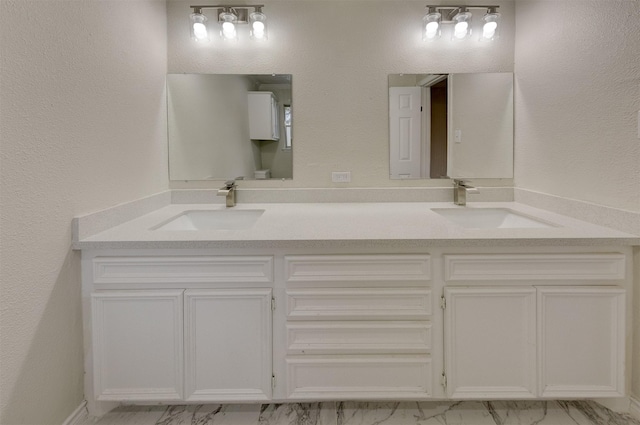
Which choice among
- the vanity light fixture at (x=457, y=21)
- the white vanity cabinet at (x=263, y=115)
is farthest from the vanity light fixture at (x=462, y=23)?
the white vanity cabinet at (x=263, y=115)

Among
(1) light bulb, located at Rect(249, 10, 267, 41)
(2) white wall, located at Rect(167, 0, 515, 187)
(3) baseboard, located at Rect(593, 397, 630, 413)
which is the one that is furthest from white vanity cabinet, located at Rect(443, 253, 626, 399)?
(1) light bulb, located at Rect(249, 10, 267, 41)

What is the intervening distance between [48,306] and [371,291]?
43.8 inches

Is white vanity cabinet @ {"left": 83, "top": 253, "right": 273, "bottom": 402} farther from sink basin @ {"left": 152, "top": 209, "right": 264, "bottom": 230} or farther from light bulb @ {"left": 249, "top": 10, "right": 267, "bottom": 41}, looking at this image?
light bulb @ {"left": 249, "top": 10, "right": 267, "bottom": 41}

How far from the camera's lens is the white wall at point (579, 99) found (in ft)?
5.18

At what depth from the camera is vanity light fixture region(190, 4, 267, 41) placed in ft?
7.49

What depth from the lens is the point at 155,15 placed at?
87.5 inches

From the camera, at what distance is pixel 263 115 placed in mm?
2406

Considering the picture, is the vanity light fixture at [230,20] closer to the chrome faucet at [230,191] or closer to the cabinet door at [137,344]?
the chrome faucet at [230,191]

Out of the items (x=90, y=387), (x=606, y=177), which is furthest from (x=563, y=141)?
(x=90, y=387)

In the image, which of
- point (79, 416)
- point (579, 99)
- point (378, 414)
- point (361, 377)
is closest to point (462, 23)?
point (579, 99)

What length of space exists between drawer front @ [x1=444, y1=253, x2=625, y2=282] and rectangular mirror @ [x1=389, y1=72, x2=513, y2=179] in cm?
93

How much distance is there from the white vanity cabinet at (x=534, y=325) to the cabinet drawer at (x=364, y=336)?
109 mm

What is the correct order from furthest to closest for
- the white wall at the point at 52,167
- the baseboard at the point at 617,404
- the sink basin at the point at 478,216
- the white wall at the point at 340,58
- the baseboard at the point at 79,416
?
1. the white wall at the point at 340,58
2. the sink basin at the point at 478,216
3. the baseboard at the point at 617,404
4. the baseboard at the point at 79,416
5. the white wall at the point at 52,167

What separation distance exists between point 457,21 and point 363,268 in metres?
1.54
